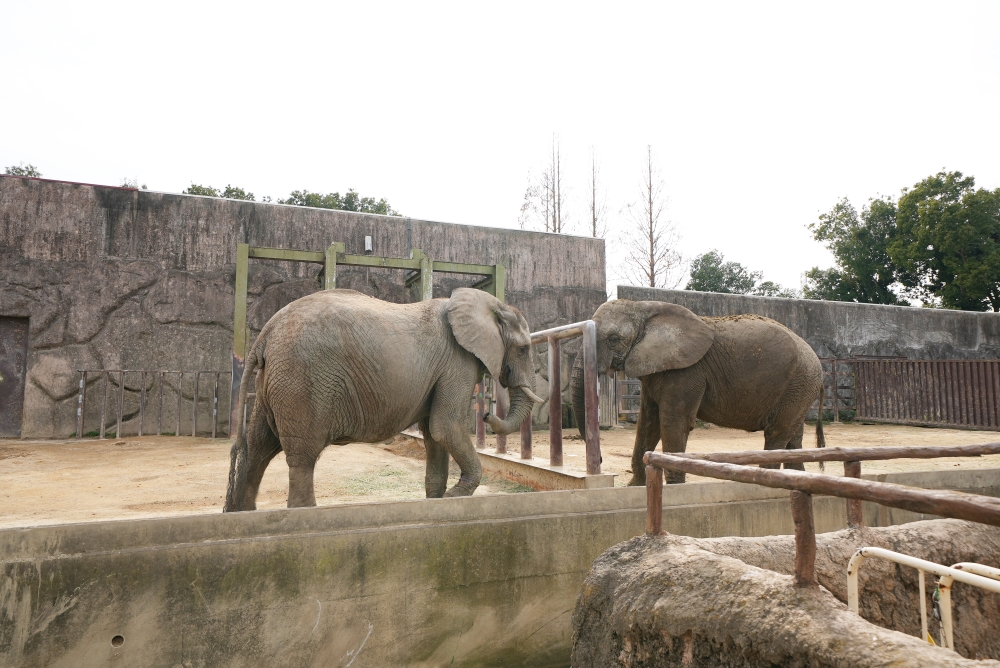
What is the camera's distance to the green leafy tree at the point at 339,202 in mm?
26583

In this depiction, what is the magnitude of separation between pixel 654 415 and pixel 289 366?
3.47m

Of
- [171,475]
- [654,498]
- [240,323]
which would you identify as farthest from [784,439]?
[240,323]

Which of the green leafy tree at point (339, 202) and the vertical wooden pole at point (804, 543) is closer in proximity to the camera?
the vertical wooden pole at point (804, 543)

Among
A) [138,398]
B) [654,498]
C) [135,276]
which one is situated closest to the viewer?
[654,498]

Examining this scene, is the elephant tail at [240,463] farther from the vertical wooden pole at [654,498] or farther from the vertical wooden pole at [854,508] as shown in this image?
the vertical wooden pole at [854,508]

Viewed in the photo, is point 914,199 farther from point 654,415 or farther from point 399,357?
point 399,357

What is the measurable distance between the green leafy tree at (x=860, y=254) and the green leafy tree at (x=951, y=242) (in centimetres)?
63

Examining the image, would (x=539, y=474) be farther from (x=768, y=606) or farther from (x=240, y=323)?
(x=240, y=323)

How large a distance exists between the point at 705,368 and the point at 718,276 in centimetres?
2165

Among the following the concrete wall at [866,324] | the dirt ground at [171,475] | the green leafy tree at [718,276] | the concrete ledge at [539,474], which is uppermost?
the green leafy tree at [718,276]

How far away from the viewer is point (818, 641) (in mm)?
1583

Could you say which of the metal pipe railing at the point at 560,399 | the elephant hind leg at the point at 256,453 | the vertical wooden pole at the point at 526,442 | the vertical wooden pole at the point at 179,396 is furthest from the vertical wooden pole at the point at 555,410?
the vertical wooden pole at the point at 179,396

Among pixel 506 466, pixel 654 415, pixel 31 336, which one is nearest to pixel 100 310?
pixel 31 336

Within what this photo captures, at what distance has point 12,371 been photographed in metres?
9.75
